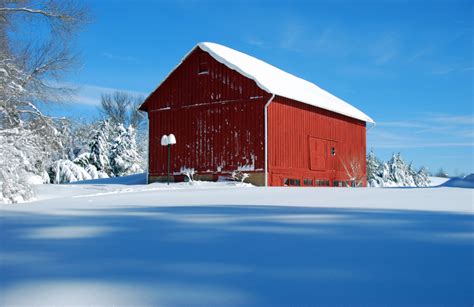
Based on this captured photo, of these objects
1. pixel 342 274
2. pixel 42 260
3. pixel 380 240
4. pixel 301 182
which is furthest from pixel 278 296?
pixel 301 182

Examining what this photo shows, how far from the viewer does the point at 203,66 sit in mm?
19406

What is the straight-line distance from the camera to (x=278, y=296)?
301cm

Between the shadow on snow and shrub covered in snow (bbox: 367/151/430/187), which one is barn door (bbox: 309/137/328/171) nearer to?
the shadow on snow

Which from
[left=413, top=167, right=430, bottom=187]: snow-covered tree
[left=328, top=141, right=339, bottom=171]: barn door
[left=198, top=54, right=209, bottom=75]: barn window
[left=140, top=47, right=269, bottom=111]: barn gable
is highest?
[left=198, top=54, right=209, bottom=75]: barn window

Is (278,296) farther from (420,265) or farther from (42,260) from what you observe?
(42,260)

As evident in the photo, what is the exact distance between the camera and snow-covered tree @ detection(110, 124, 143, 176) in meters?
37.1

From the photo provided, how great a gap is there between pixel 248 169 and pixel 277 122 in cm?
212

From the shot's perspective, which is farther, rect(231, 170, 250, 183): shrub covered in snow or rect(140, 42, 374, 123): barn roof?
rect(140, 42, 374, 123): barn roof

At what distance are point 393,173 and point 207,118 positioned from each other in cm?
3983

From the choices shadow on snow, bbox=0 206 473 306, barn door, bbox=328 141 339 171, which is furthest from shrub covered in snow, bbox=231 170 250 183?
shadow on snow, bbox=0 206 473 306

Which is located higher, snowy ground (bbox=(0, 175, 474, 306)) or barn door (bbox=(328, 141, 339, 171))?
barn door (bbox=(328, 141, 339, 171))

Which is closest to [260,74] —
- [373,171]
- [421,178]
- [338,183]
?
[338,183]

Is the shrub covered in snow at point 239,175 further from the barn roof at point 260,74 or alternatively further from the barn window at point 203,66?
the barn window at point 203,66

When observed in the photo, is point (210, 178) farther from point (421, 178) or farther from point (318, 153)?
point (421, 178)
